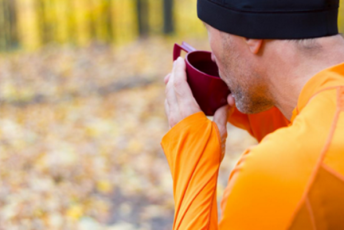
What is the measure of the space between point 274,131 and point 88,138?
4988mm

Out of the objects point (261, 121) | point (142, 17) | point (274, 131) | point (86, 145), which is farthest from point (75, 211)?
point (142, 17)

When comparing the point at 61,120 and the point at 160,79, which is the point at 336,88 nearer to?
the point at 61,120

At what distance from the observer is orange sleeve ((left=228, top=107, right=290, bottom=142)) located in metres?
2.47

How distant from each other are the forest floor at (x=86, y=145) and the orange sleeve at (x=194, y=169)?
103 inches

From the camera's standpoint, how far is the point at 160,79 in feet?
29.5

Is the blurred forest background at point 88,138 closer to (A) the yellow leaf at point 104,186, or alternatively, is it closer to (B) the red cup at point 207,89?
(A) the yellow leaf at point 104,186

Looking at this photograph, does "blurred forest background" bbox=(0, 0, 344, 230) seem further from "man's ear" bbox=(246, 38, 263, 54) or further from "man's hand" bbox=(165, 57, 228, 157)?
"man's ear" bbox=(246, 38, 263, 54)

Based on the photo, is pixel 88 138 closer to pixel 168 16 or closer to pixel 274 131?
pixel 274 131

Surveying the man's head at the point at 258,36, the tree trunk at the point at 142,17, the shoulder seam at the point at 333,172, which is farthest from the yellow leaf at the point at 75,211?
the tree trunk at the point at 142,17

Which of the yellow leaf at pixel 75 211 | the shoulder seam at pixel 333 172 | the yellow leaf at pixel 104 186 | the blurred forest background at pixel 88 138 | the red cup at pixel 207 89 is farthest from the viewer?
the yellow leaf at pixel 104 186

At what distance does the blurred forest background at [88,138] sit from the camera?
457 centimetres

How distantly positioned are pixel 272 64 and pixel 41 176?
161 inches

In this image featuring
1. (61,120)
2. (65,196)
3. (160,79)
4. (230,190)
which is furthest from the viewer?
(160,79)

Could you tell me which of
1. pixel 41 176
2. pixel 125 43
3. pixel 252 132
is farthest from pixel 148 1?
pixel 252 132
